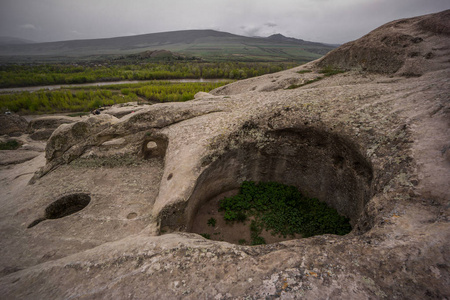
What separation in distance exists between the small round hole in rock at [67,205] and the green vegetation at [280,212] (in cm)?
555

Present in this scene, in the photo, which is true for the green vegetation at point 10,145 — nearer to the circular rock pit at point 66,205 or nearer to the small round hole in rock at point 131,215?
the circular rock pit at point 66,205

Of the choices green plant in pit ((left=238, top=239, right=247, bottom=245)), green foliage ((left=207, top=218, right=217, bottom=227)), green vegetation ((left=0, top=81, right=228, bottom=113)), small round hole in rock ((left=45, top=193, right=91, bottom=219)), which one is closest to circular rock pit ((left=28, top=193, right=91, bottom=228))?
small round hole in rock ((left=45, top=193, right=91, bottom=219))

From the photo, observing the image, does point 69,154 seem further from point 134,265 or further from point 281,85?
point 281,85

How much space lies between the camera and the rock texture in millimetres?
2951

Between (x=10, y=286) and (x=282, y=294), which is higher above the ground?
(x=282, y=294)

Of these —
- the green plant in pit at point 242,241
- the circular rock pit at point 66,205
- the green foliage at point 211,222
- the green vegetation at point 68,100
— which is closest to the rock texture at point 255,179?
the circular rock pit at point 66,205

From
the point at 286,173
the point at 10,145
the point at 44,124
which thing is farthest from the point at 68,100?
the point at 286,173

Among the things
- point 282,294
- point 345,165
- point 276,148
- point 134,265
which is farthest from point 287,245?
point 276,148

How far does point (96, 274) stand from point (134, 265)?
2.35ft

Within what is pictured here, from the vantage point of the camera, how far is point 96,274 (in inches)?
143

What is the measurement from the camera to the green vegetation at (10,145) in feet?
48.5

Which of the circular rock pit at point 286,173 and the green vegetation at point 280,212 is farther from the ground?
the circular rock pit at point 286,173

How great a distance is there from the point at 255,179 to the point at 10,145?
18646mm

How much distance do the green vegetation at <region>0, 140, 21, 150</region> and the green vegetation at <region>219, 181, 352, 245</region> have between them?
1729cm
